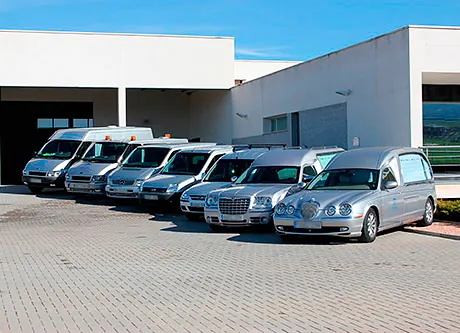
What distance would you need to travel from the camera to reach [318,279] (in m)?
9.20

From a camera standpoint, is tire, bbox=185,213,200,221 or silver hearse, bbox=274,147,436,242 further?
tire, bbox=185,213,200,221

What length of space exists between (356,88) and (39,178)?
37.3 feet

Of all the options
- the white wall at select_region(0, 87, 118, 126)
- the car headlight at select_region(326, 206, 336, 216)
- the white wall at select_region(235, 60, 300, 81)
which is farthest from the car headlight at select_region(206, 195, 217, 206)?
the white wall at select_region(235, 60, 300, 81)

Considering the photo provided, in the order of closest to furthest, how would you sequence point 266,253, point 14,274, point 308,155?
point 14,274, point 266,253, point 308,155

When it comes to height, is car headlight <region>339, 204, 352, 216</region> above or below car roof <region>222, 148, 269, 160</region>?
below

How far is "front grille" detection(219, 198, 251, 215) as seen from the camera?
1425 cm

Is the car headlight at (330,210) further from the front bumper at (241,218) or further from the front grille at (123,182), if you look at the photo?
the front grille at (123,182)

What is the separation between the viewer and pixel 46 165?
24281 millimetres

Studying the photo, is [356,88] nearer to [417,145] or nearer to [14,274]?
[417,145]

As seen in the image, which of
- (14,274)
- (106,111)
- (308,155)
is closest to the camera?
(14,274)

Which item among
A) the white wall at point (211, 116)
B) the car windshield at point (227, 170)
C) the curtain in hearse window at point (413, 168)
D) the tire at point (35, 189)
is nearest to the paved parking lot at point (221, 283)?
the curtain in hearse window at point (413, 168)

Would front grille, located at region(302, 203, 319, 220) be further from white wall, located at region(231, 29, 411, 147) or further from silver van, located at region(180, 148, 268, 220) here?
white wall, located at region(231, 29, 411, 147)

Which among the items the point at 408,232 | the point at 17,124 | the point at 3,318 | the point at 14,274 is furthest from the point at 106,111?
the point at 3,318

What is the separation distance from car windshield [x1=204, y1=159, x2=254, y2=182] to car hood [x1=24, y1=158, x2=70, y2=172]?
27.1 ft
